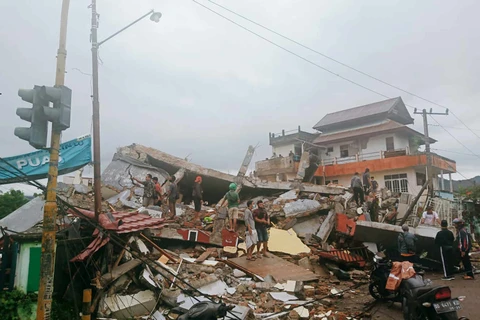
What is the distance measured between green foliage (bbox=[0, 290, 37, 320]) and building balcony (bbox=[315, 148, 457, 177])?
25.7 m

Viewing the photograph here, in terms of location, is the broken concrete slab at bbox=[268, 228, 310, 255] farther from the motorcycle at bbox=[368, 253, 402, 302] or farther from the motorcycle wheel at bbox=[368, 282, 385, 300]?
the motorcycle at bbox=[368, 253, 402, 302]

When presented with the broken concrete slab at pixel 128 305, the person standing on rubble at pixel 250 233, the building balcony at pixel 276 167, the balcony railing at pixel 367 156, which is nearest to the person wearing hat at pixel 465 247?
the person standing on rubble at pixel 250 233

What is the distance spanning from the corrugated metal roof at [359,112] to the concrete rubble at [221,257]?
639 inches

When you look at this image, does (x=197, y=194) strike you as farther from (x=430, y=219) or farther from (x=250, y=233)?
(x=430, y=219)

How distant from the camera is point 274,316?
18.6ft

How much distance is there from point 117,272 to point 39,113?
9.84ft

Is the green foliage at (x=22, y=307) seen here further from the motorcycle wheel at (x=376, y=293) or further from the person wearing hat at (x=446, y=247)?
the person wearing hat at (x=446, y=247)

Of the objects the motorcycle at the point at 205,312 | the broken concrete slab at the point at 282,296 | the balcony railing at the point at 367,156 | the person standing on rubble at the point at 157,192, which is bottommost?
the broken concrete slab at the point at 282,296

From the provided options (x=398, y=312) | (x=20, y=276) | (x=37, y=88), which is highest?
(x=37, y=88)

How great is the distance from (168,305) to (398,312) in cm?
412

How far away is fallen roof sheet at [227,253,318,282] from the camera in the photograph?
7621 millimetres

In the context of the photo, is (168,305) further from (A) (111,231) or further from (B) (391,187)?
(B) (391,187)

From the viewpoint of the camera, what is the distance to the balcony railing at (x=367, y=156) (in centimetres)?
2659

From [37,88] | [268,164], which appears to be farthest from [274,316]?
[268,164]
